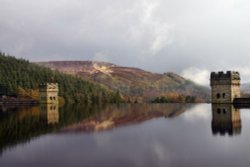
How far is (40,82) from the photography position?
118188 millimetres

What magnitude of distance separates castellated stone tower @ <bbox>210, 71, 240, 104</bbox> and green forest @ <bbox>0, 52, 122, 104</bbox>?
47484mm

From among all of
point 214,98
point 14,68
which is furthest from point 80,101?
point 214,98

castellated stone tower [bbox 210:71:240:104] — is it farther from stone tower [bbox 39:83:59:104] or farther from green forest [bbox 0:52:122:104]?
green forest [bbox 0:52:122:104]

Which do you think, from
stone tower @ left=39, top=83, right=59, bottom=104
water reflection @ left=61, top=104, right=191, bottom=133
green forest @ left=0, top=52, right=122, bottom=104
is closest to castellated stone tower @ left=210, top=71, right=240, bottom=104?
water reflection @ left=61, top=104, right=191, bottom=133

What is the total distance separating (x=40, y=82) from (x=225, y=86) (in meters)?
76.9

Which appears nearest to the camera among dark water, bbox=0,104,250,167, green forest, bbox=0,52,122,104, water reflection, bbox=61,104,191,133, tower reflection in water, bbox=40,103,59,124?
dark water, bbox=0,104,250,167

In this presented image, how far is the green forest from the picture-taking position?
101 metres

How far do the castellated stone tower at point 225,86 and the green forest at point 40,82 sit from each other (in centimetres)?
4748

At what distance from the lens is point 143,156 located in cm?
1318

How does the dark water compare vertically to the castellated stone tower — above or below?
below

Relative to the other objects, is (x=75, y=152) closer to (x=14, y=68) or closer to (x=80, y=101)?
(x=80, y=101)

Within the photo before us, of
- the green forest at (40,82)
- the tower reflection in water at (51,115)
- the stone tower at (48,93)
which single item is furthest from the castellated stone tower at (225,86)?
the green forest at (40,82)

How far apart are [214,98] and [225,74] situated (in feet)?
14.2

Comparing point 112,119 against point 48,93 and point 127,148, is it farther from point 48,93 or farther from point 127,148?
point 48,93
